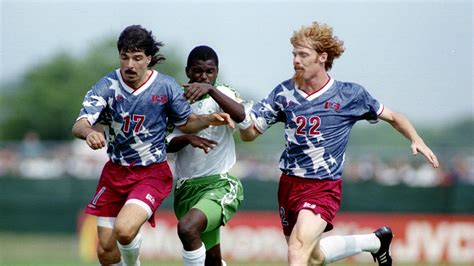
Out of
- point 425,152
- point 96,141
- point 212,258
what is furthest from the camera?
point 212,258

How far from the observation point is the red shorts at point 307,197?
9711 mm

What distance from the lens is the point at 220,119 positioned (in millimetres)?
9875

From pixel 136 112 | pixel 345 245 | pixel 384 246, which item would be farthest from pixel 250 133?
pixel 384 246

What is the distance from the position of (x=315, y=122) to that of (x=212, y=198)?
4.35ft

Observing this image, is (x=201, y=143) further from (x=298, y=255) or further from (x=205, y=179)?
(x=298, y=255)

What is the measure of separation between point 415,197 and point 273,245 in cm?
336

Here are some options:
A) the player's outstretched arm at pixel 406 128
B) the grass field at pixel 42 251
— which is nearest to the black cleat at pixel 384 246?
the player's outstretched arm at pixel 406 128

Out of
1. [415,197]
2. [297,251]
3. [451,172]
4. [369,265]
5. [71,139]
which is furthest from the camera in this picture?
[71,139]

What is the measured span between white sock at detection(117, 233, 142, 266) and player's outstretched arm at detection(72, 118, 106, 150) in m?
1.18

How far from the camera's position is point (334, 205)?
988cm

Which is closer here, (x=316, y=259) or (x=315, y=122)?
(x=315, y=122)

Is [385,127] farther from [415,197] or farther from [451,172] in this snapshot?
[415,197]

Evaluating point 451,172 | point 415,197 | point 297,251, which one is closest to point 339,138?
point 297,251

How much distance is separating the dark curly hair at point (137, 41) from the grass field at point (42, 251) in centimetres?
908
